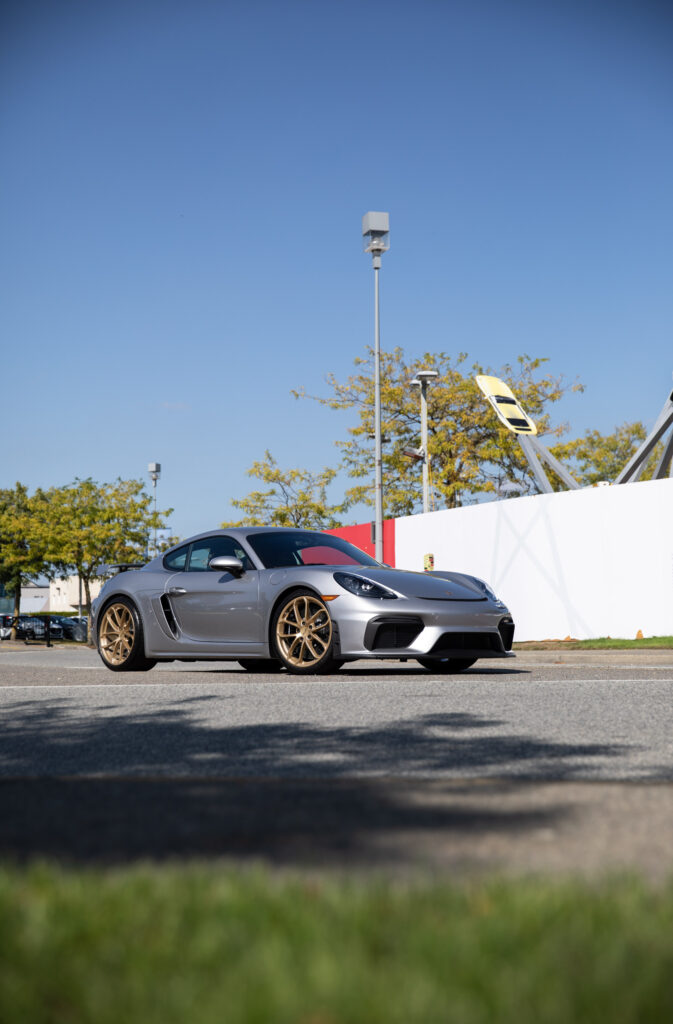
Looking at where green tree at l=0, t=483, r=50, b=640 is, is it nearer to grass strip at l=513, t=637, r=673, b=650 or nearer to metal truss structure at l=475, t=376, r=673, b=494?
metal truss structure at l=475, t=376, r=673, b=494

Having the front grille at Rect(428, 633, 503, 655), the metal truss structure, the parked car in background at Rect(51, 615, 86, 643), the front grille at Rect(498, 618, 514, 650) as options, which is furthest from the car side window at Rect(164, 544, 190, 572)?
the parked car in background at Rect(51, 615, 86, 643)

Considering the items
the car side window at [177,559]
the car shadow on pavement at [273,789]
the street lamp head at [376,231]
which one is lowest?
the car shadow on pavement at [273,789]

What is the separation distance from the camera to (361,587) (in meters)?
9.23

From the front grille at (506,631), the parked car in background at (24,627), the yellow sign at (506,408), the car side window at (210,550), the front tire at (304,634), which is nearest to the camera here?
the front tire at (304,634)

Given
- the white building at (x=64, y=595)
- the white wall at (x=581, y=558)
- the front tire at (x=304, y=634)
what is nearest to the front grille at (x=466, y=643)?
the front tire at (x=304, y=634)

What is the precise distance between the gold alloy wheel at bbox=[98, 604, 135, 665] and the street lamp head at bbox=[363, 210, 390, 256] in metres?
16.9

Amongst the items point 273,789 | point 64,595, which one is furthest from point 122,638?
point 64,595

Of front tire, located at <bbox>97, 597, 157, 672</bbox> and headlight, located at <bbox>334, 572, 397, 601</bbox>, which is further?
front tire, located at <bbox>97, 597, 157, 672</bbox>

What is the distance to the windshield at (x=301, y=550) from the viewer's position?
10.3 meters

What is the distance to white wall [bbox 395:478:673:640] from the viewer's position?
693 inches

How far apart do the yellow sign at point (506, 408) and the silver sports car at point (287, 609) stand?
1964cm

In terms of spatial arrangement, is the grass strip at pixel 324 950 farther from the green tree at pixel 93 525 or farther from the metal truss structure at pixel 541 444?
the green tree at pixel 93 525

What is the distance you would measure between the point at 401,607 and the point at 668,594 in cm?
946

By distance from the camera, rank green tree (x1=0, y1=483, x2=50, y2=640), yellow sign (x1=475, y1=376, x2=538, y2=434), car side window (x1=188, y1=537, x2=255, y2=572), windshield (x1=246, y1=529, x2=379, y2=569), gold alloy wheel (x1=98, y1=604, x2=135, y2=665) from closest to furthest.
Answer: windshield (x1=246, y1=529, x2=379, y2=569)
car side window (x1=188, y1=537, x2=255, y2=572)
gold alloy wheel (x1=98, y1=604, x2=135, y2=665)
yellow sign (x1=475, y1=376, x2=538, y2=434)
green tree (x1=0, y1=483, x2=50, y2=640)
